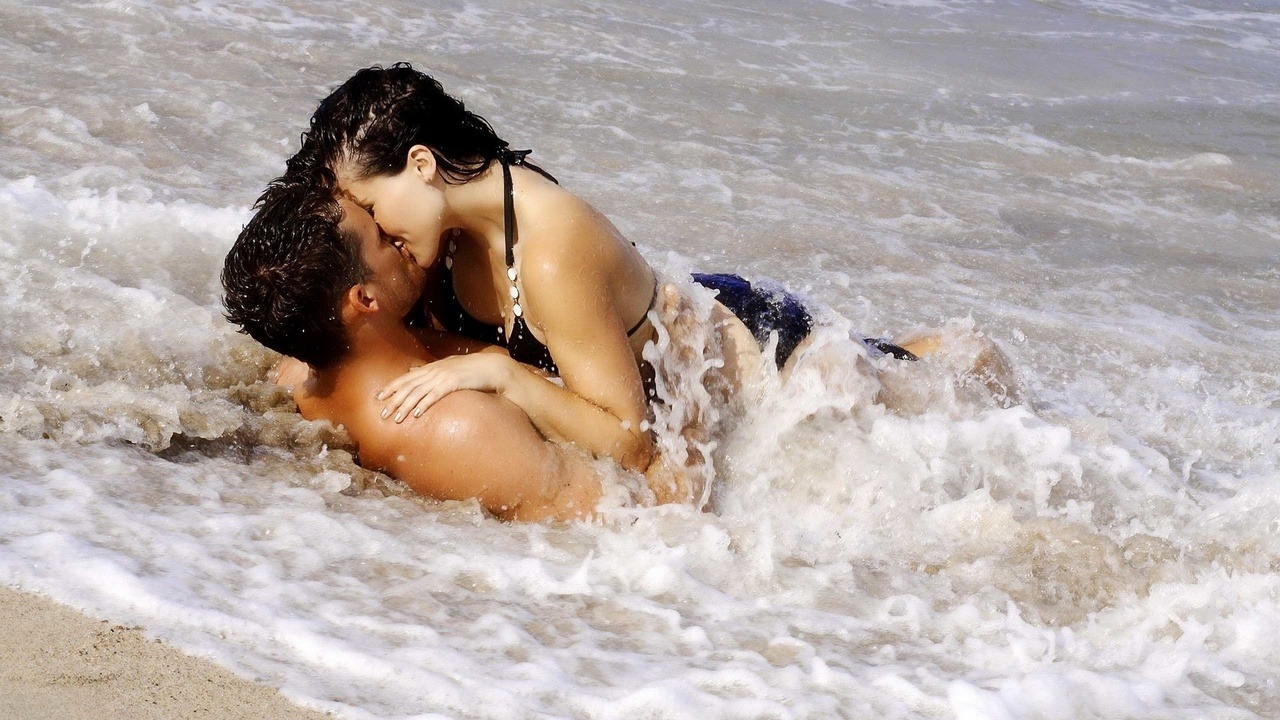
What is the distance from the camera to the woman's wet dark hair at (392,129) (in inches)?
150

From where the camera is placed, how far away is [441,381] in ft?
12.7

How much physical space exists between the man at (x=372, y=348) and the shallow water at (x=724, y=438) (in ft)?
0.38

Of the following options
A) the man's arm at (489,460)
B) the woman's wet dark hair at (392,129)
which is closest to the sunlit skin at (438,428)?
the man's arm at (489,460)

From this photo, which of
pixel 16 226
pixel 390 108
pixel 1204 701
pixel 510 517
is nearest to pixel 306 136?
pixel 390 108

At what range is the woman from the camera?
3.82 metres

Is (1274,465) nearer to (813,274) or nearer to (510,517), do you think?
(813,274)

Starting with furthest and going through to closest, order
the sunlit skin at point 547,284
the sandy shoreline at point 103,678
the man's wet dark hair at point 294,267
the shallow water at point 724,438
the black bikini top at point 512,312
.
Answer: the black bikini top at point 512,312
the sunlit skin at point 547,284
the man's wet dark hair at point 294,267
the shallow water at point 724,438
the sandy shoreline at point 103,678

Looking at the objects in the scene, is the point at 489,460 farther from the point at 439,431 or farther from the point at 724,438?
the point at 724,438

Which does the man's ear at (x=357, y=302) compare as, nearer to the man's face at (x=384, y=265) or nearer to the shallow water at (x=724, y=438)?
the man's face at (x=384, y=265)

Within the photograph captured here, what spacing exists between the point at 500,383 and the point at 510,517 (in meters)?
0.41

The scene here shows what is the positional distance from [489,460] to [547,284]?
0.55 metres

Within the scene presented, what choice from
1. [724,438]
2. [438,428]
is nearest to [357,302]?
[438,428]

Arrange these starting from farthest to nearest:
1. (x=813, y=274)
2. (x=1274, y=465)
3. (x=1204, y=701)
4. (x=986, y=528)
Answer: (x=813, y=274)
(x=1274, y=465)
(x=986, y=528)
(x=1204, y=701)

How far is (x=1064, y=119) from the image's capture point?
10.6 metres
